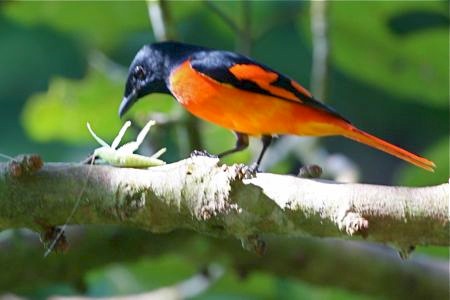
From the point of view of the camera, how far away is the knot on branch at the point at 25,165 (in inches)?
66.0

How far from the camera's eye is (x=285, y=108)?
2.45 metres

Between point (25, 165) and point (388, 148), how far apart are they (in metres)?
0.94

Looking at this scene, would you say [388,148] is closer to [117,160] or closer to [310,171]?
[310,171]

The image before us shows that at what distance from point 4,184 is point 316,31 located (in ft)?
5.17

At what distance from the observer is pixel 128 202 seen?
1.70m

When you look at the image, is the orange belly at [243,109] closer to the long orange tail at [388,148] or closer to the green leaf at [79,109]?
the long orange tail at [388,148]

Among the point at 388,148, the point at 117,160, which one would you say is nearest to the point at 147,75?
the point at 388,148

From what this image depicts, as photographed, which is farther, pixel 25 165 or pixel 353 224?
pixel 25 165

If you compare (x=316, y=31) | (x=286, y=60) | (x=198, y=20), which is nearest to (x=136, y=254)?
(x=316, y=31)

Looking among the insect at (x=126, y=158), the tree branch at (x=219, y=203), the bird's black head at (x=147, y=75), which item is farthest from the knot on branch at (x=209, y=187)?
the bird's black head at (x=147, y=75)

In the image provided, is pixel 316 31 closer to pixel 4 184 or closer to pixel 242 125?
pixel 242 125

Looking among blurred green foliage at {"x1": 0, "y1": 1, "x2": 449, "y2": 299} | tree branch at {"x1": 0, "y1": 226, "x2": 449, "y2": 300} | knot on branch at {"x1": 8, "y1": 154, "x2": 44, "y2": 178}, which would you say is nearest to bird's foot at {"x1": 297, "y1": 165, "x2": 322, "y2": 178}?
knot on branch at {"x1": 8, "y1": 154, "x2": 44, "y2": 178}

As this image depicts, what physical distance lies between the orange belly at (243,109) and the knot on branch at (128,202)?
2.34 feet

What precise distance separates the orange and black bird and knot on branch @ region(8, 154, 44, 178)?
30.1 inches
